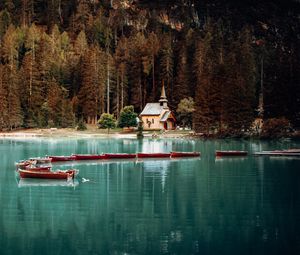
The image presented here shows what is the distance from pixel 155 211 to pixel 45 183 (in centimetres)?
1619

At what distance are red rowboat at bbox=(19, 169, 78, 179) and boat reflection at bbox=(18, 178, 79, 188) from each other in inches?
18.3

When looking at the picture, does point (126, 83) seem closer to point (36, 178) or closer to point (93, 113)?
point (93, 113)

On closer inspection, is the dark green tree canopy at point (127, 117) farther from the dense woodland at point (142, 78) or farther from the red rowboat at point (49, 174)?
the red rowboat at point (49, 174)

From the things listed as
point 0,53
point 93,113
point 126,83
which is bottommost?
point 93,113

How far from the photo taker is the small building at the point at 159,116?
117500 mm

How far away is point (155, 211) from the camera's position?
112ft

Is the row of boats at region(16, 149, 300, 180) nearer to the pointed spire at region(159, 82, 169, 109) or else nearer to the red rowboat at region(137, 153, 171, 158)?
the red rowboat at region(137, 153, 171, 158)

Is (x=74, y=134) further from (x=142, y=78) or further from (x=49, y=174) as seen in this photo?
(x=49, y=174)

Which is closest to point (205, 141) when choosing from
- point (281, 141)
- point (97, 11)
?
point (281, 141)

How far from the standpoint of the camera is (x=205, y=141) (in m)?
97.5

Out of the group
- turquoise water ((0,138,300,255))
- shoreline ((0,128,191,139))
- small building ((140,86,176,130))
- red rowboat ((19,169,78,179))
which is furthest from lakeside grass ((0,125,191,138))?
red rowboat ((19,169,78,179))

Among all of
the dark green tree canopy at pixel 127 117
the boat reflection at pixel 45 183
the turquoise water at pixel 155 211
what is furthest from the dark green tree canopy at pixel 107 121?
the boat reflection at pixel 45 183

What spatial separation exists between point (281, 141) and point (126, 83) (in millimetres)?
45194

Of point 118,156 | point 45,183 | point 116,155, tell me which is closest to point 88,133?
point 118,156
